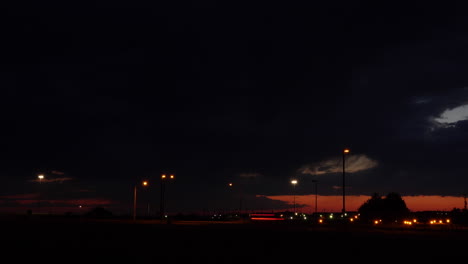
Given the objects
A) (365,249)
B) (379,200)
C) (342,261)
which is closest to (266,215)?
(365,249)

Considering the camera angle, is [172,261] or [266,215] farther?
[266,215]

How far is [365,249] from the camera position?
26.5 metres

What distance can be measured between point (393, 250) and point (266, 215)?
45390 mm

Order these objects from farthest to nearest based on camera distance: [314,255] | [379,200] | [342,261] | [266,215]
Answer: [379,200] → [266,215] → [314,255] → [342,261]

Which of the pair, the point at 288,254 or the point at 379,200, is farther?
the point at 379,200

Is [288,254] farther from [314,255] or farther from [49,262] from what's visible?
[49,262]

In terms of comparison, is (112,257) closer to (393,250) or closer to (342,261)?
(342,261)

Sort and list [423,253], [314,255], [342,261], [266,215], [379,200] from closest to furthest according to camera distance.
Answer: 1. [342,261]
2. [314,255]
3. [423,253]
4. [266,215]
5. [379,200]

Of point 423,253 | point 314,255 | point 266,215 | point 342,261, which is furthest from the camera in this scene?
point 266,215

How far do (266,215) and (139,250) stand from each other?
4846 cm

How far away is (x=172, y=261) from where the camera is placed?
19.8 m

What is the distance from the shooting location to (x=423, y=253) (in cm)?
2517

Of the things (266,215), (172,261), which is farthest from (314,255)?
(266,215)

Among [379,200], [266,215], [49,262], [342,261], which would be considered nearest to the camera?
[49,262]
